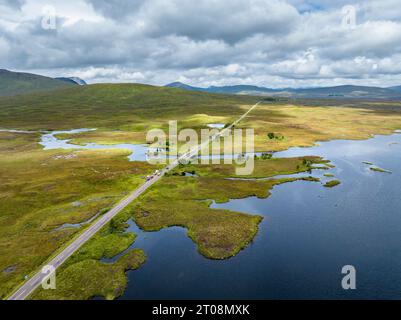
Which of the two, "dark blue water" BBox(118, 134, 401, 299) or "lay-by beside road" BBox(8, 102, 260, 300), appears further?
"dark blue water" BBox(118, 134, 401, 299)

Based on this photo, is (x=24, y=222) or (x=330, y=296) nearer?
(x=330, y=296)

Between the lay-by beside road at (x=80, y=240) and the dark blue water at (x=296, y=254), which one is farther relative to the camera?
the dark blue water at (x=296, y=254)

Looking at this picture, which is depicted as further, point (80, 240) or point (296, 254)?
point (80, 240)

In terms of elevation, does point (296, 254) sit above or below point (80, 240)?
A: below
